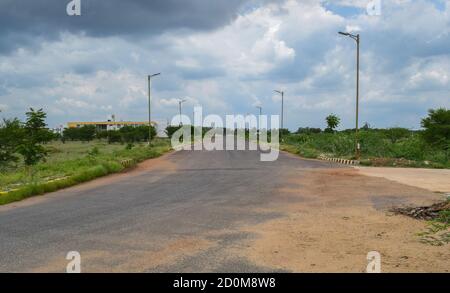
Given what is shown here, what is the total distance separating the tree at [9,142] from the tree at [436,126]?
32.2 meters

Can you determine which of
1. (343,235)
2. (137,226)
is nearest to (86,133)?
(137,226)

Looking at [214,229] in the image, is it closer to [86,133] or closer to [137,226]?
Answer: [137,226]

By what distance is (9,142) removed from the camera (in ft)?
124

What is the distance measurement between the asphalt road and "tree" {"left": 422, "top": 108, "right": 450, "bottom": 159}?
29.1 m

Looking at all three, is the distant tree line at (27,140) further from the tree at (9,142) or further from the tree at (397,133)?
the tree at (397,133)

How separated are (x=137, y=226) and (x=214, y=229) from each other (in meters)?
1.56

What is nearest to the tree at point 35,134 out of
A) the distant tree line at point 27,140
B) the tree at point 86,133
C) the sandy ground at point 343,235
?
the distant tree line at point 27,140

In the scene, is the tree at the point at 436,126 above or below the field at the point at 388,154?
above

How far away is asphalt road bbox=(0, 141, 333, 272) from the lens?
23.2 ft

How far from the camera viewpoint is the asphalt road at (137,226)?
7.06m

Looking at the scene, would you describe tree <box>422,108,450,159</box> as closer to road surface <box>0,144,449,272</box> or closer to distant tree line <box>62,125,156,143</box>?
road surface <box>0,144,449,272</box>

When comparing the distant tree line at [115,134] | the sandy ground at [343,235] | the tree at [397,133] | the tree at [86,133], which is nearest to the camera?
the sandy ground at [343,235]

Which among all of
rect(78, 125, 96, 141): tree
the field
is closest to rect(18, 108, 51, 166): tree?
Answer: the field

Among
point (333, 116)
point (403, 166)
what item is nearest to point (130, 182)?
point (403, 166)
